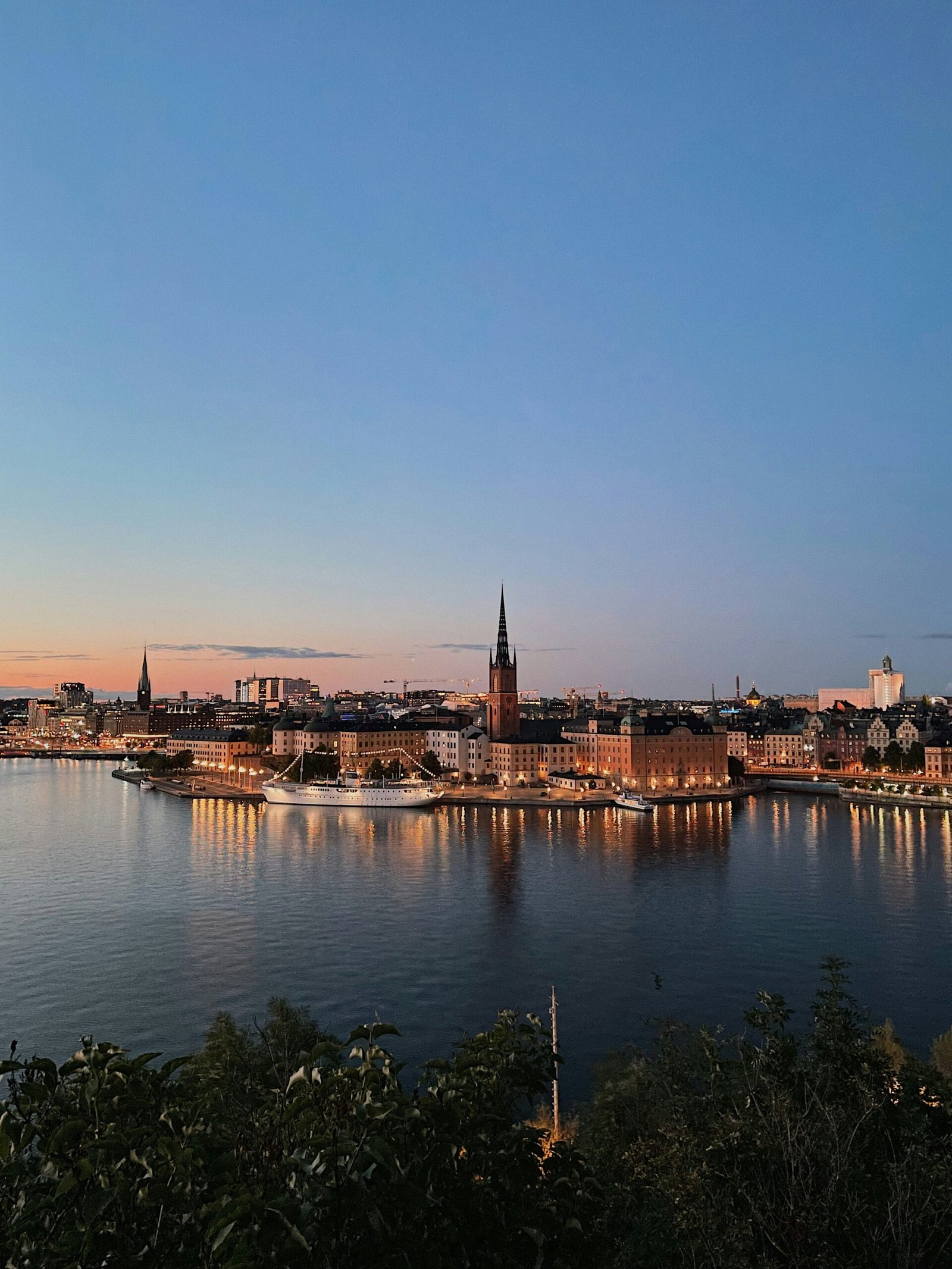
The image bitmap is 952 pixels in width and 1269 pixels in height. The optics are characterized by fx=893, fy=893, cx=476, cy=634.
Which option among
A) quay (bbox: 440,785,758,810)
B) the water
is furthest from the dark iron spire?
the water

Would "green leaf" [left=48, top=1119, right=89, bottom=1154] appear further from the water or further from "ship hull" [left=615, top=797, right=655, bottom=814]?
"ship hull" [left=615, top=797, right=655, bottom=814]

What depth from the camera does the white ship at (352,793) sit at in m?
36.8

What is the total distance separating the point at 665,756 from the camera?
42062 millimetres

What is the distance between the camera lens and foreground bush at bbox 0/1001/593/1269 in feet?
7.41

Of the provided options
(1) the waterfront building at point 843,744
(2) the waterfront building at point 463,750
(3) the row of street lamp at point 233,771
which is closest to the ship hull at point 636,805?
(2) the waterfront building at point 463,750

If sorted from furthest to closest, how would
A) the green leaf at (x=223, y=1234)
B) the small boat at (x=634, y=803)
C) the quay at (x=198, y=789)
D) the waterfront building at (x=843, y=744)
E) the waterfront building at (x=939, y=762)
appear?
1. the waterfront building at (x=843, y=744)
2. the waterfront building at (x=939, y=762)
3. the quay at (x=198, y=789)
4. the small boat at (x=634, y=803)
5. the green leaf at (x=223, y=1234)

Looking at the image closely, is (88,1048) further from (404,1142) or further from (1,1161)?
(404,1142)

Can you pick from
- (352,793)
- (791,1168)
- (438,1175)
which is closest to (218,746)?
(352,793)

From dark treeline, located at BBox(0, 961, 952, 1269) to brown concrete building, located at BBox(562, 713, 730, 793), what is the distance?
3744cm

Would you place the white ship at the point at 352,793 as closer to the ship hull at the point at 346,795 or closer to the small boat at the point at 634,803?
the ship hull at the point at 346,795

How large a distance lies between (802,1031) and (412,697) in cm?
11048

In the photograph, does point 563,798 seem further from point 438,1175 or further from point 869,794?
point 438,1175

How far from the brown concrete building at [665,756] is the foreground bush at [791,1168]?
119ft

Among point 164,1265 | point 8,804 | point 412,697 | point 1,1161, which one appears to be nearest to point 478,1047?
point 164,1265
